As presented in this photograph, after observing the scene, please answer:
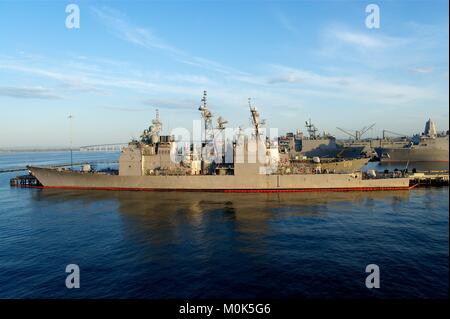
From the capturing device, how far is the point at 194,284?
14.6 meters

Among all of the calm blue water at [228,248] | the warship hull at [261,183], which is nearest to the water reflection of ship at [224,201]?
the calm blue water at [228,248]

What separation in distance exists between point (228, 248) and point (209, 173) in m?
23.1

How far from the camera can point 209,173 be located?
138 feet

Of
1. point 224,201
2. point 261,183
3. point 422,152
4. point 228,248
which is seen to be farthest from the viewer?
point 422,152

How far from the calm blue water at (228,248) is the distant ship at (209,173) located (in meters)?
5.12

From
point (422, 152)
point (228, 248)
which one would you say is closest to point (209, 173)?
point (228, 248)

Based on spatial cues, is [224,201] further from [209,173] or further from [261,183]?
[209,173]

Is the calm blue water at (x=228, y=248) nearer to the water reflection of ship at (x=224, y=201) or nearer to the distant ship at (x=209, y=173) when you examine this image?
the water reflection of ship at (x=224, y=201)

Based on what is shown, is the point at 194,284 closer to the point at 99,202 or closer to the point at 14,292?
the point at 14,292

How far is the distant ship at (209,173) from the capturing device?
39.0m

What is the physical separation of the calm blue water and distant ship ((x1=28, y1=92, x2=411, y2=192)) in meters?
5.12

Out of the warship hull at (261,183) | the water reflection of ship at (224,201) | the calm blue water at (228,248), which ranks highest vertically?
the warship hull at (261,183)

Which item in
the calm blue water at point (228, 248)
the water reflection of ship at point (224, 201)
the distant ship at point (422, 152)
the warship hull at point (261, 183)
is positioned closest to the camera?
the calm blue water at point (228, 248)
